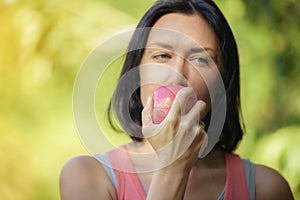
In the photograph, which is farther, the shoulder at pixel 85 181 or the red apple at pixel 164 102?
the shoulder at pixel 85 181

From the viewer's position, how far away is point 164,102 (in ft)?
2.81

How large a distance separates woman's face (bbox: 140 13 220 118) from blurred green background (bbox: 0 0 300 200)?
0.65 m

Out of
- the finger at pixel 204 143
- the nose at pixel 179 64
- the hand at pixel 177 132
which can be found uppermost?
the nose at pixel 179 64

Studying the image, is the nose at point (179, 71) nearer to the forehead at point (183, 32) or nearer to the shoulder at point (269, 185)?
the forehead at point (183, 32)

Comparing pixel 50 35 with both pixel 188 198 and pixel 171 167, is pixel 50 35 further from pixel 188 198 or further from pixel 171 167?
pixel 171 167

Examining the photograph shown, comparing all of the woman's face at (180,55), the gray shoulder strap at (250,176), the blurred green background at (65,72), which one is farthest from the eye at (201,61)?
the blurred green background at (65,72)

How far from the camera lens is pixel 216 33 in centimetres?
99

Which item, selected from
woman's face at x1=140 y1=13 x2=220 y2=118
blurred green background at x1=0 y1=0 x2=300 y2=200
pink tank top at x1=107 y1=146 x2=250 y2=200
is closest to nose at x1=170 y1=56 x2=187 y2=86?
woman's face at x1=140 y1=13 x2=220 y2=118

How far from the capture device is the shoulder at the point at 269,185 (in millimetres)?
1079

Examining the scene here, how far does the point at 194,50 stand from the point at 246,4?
2.36 ft

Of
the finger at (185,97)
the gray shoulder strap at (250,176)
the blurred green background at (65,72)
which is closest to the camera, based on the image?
the finger at (185,97)

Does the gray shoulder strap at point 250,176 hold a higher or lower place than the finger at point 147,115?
lower

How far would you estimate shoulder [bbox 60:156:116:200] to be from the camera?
98 cm

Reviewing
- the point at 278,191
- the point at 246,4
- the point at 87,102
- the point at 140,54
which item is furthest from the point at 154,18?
the point at 246,4
